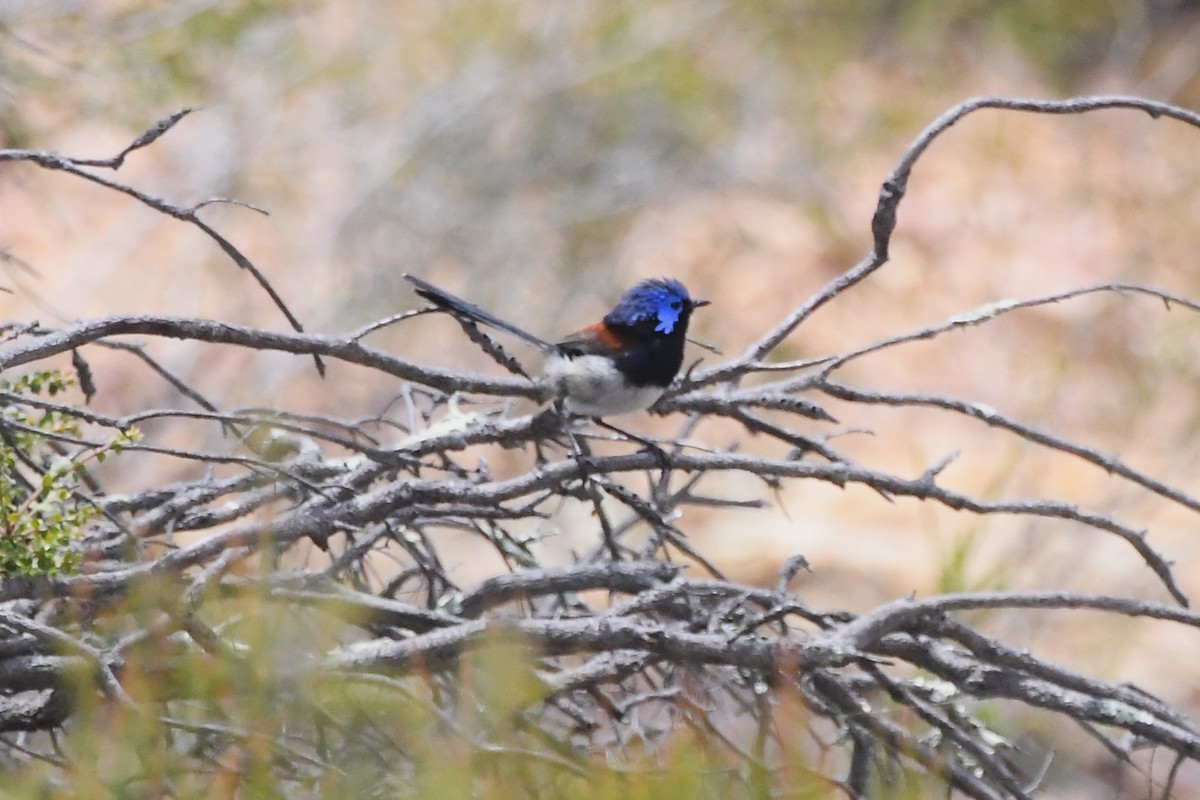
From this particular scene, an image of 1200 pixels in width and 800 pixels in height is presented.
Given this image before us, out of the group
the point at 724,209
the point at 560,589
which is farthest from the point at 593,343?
the point at 724,209

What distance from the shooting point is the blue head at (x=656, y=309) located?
3229 millimetres

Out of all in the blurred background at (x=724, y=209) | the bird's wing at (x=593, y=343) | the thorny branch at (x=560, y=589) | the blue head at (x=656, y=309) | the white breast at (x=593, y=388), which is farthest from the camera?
the blurred background at (x=724, y=209)

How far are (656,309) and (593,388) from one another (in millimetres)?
428

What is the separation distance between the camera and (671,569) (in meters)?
2.24

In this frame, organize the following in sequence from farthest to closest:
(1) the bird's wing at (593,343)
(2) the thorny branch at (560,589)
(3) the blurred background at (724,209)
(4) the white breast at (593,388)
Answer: (3) the blurred background at (724,209), (1) the bird's wing at (593,343), (4) the white breast at (593,388), (2) the thorny branch at (560,589)

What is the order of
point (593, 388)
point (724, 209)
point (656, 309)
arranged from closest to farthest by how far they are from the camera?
point (593, 388) → point (656, 309) → point (724, 209)

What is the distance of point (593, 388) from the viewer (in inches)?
115

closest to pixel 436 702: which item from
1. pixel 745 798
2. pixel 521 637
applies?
pixel 521 637

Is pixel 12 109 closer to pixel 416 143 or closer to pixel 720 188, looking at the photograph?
pixel 416 143

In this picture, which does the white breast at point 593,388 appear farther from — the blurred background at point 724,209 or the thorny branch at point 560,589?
the blurred background at point 724,209

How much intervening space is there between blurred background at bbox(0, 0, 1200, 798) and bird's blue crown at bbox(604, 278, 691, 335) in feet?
11.5

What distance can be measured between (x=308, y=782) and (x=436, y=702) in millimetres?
507

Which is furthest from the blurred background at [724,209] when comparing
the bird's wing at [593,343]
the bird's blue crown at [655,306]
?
the bird's wing at [593,343]

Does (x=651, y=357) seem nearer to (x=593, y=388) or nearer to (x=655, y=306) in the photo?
(x=593, y=388)
